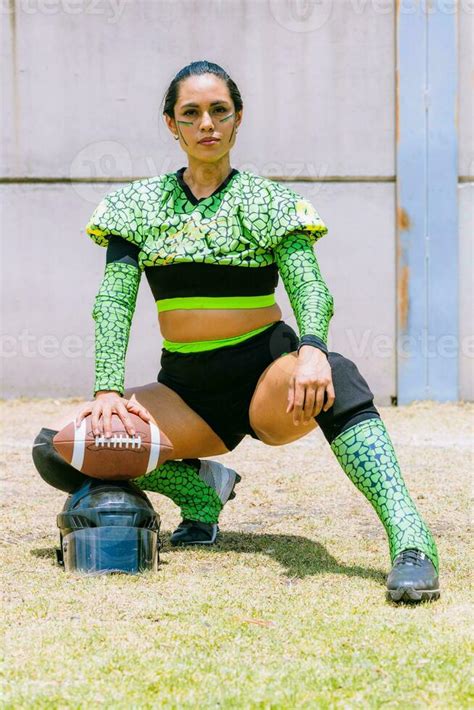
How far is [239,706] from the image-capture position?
2.35 metres

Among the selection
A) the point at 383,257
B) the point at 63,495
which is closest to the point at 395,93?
the point at 383,257

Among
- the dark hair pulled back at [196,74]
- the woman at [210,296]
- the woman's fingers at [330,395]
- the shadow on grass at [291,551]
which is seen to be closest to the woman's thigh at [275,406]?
the woman at [210,296]

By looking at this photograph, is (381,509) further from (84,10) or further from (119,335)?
(84,10)

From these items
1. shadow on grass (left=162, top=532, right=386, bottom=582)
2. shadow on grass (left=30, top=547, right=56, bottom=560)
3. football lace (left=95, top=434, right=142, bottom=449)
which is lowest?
shadow on grass (left=162, top=532, right=386, bottom=582)

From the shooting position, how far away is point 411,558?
326 cm

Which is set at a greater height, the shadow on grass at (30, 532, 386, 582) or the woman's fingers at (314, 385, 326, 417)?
the woman's fingers at (314, 385, 326, 417)

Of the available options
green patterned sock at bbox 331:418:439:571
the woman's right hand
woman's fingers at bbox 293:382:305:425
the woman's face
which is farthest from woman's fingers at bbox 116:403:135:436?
the woman's face

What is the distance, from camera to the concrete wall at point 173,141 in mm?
8500

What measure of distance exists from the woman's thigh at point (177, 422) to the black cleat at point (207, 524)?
25cm

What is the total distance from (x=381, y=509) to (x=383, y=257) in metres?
5.34

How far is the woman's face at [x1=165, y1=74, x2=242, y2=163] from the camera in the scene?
3803 mm

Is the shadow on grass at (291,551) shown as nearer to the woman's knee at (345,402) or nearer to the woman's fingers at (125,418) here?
the woman's knee at (345,402)

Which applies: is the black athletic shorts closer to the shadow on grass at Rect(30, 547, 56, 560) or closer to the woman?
the woman

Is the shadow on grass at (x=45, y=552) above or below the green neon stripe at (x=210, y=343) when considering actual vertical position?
below
